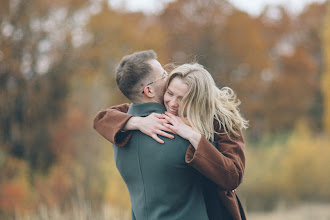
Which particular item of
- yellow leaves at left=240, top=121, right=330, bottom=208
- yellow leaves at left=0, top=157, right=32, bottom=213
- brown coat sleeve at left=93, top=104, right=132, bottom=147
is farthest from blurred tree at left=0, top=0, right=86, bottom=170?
brown coat sleeve at left=93, top=104, right=132, bottom=147

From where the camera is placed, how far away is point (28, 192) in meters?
10.6

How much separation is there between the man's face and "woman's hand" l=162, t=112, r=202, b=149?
226 mm

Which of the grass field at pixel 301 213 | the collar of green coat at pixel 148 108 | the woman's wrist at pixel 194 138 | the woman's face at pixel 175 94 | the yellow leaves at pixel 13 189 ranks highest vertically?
the woman's face at pixel 175 94

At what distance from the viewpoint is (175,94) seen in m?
2.61

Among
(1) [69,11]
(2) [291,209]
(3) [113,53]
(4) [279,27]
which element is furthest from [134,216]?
(4) [279,27]

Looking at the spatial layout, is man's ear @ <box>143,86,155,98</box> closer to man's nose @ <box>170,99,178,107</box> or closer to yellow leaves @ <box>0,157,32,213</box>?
man's nose @ <box>170,99,178,107</box>

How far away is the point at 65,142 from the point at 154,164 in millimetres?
11098

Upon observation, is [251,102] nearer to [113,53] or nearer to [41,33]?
[113,53]

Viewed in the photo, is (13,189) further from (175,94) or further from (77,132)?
(175,94)

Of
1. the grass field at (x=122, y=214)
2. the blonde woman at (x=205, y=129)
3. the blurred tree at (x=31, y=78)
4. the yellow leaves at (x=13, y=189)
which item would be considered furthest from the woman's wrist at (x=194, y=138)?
the blurred tree at (x=31, y=78)

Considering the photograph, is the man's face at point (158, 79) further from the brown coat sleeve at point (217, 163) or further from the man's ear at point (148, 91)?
the brown coat sleeve at point (217, 163)

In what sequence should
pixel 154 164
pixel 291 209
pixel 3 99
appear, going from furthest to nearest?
pixel 3 99
pixel 291 209
pixel 154 164

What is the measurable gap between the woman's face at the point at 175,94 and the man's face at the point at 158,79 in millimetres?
66

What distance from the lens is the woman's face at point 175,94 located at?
2600 mm
